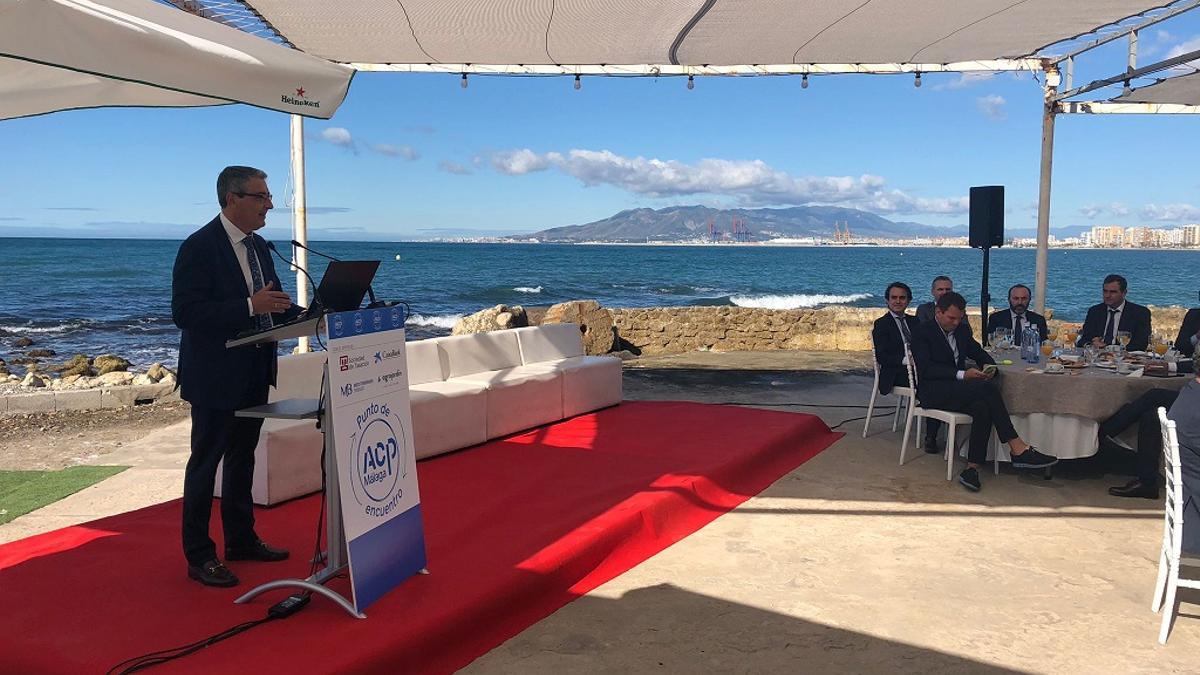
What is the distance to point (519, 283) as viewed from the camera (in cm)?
4447

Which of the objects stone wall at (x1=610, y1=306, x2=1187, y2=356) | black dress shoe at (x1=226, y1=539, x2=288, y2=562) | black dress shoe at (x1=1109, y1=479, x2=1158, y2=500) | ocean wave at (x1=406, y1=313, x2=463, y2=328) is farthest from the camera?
ocean wave at (x1=406, y1=313, x2=463, y2=328)

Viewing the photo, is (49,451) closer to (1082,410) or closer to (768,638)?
(768,638)

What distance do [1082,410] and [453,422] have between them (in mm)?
3731

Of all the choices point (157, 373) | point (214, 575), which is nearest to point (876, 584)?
point (214, 575)

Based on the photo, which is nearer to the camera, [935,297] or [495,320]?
[935,297]

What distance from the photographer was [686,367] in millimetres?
10234

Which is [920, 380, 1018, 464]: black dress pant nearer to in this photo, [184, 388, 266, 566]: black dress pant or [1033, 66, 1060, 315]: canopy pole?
[1033, 66, 1060, 315]: canopy pole

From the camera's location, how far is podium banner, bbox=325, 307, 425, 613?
2.79 meters

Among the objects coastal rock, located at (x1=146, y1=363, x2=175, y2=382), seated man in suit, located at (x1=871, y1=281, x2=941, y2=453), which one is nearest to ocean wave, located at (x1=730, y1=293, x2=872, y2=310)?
coastal rock, located at (x1=146, y1=363, x2=175, y2=382)

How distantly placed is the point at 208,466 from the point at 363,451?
0.68 meters

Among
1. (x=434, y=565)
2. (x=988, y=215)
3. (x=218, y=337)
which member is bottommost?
(x=434, y=565)

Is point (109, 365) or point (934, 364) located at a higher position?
point (934, 364)

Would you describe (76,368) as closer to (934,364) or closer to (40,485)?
(40,485)

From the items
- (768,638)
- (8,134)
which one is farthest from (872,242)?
(768,638)
